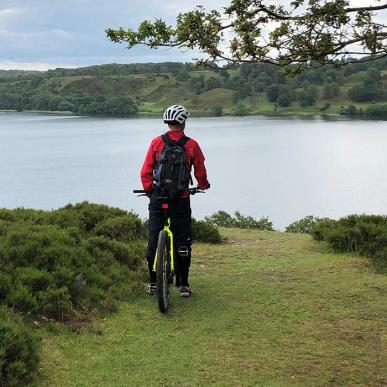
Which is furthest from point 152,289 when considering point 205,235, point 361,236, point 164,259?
point 361,236

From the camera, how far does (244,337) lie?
17.2ft

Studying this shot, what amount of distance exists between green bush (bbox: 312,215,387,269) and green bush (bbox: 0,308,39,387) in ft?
18.5

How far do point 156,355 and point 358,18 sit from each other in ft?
12.0

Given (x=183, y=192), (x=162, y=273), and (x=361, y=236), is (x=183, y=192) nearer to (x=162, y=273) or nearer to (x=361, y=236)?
(x=162, y=273)

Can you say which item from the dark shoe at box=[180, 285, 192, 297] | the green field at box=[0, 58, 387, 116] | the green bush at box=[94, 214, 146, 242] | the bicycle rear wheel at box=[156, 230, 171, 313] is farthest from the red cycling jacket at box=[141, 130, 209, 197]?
the green field at box=[0, 58, 387, 116]

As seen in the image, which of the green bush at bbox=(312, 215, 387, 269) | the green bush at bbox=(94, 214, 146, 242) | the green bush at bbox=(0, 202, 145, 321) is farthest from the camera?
the green bush at bbox=(312, 215, 387, 269)

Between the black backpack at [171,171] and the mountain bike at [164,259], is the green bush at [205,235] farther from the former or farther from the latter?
the black backpack at [171,171]

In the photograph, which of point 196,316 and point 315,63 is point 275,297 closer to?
point 196,316

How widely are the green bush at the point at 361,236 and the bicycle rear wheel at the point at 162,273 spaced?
3.86 m

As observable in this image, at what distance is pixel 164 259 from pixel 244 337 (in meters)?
1.24

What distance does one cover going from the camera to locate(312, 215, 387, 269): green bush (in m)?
8.70

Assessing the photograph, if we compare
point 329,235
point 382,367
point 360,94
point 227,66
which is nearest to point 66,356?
point 382,367

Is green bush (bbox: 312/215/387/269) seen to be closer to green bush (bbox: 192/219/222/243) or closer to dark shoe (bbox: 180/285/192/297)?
green bush (bbox: 192/219/222/243)

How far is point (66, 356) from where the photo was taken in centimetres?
467
